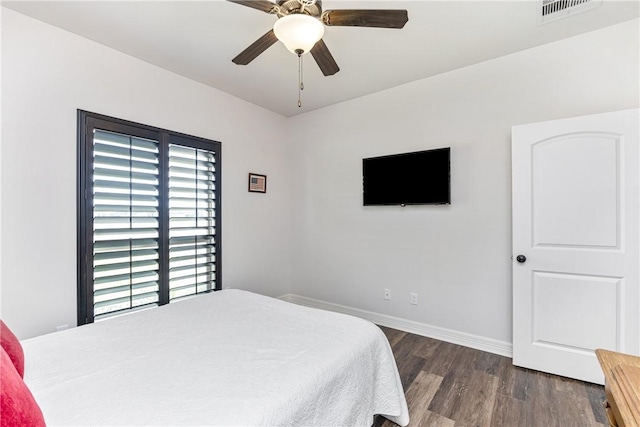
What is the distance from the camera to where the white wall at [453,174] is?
2.26 meters

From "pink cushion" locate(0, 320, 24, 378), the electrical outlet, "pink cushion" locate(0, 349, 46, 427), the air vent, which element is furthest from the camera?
the electrical outlet

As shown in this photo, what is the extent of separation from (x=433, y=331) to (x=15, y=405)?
2.96 m

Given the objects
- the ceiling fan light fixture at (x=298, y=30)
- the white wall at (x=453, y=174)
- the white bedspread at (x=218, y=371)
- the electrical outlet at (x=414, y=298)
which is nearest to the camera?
the white bedspread at (x=218, y=371)

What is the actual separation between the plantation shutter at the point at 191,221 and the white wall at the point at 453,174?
4.15 ft

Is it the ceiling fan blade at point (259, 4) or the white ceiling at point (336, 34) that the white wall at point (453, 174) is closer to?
the white ceiling at point (336, 34)

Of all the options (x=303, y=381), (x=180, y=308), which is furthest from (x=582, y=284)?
(x=180, y=308)

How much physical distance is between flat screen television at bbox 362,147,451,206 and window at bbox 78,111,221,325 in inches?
66.4

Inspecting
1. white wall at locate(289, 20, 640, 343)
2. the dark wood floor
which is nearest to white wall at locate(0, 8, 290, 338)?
white wall at locate(289, 20, 640, 343)

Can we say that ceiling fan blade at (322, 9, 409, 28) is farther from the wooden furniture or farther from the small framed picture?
the small framed picture

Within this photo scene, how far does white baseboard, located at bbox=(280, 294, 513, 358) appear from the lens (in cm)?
256

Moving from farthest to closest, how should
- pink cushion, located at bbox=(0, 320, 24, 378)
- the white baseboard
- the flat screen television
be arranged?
the flat screen television
the white baseboard
pink cushion, located at bbox=(0, 320, 24, 378)

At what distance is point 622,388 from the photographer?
0.73 metres

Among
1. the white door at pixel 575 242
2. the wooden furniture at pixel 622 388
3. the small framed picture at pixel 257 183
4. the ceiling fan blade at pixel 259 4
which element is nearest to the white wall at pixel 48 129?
the small framed picture at pixel 257 183

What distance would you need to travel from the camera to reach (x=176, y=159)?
2.85 meters
